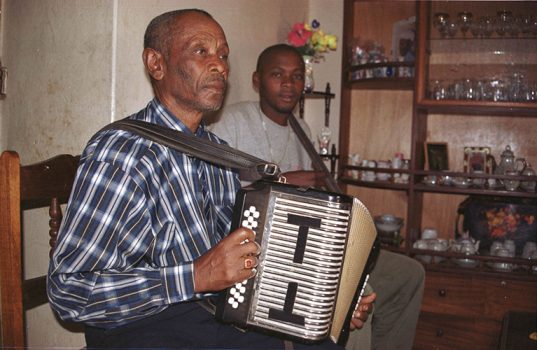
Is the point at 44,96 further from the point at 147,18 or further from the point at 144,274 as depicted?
the point at 144,274

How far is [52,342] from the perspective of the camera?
2102 mm

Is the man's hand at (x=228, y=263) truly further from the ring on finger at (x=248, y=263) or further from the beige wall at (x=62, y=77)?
the beige wall at (x=62, y=77)

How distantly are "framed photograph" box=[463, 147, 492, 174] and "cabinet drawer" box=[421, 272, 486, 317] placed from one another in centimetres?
69

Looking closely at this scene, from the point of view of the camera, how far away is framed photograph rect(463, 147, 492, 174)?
10.7ft

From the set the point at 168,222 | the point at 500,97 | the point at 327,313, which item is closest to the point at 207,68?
the point at 168,222

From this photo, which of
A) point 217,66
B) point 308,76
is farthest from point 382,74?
point 217,66

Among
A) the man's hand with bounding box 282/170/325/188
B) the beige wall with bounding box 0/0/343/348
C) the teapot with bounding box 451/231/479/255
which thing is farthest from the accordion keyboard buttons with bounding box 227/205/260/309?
the teapot with bounding box 451/231/479/255

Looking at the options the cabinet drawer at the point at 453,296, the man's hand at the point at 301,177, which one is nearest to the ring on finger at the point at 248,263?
the man's hand at the point at 301,177

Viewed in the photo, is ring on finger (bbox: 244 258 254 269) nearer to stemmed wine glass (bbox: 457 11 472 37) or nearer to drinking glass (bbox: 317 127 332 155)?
drinking glass (bbox: 317 127 332 155)

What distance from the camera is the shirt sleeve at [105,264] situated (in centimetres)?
126

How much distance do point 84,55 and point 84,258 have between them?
0.97m

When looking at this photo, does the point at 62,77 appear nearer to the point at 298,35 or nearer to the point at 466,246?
the point at 298,35

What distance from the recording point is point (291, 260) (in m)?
1.34

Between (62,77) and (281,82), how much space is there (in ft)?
3.54
